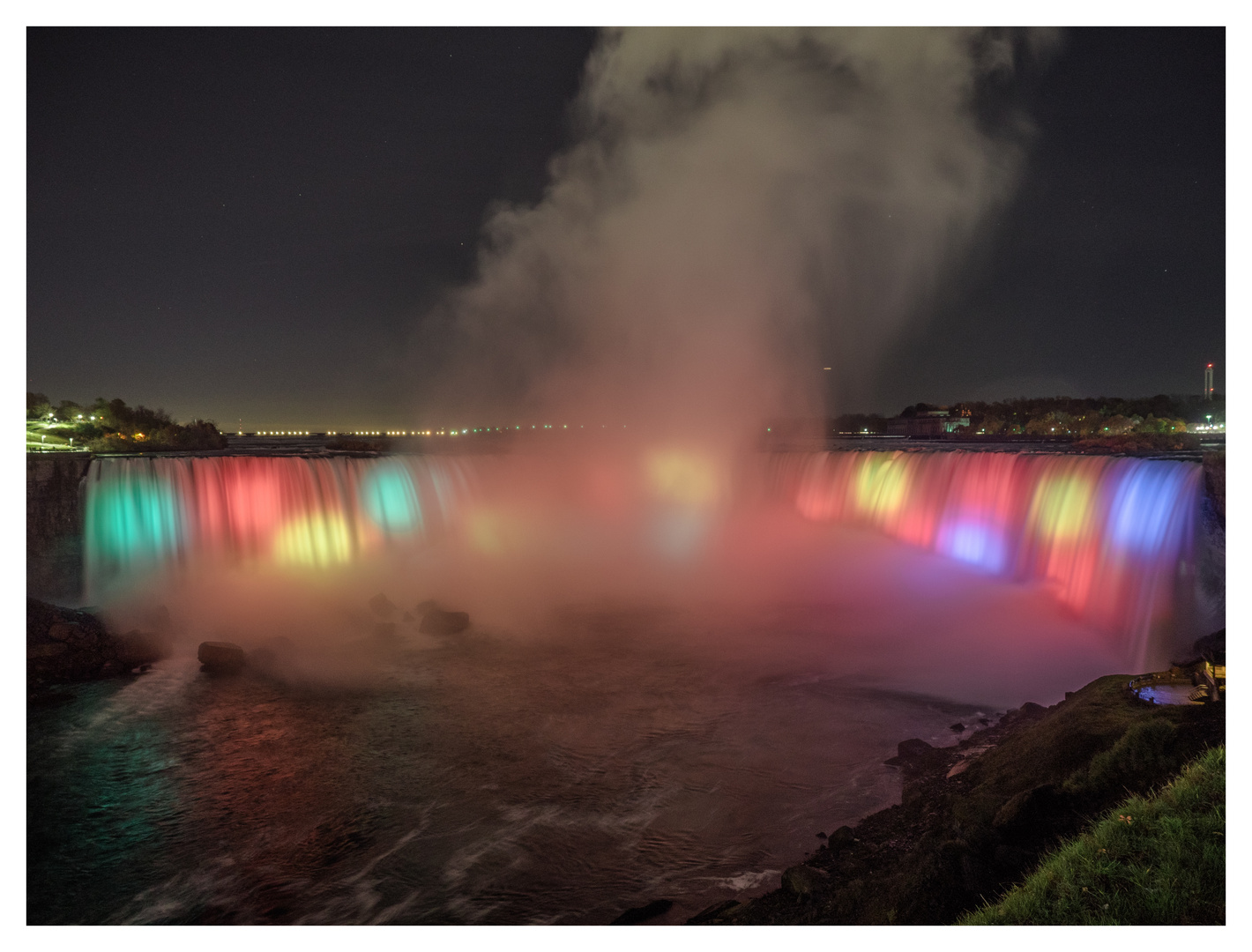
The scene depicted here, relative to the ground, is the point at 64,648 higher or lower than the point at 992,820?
lower

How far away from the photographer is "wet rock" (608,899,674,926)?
5438 mm

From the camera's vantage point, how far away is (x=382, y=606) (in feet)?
50.8

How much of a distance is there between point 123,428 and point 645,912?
91.8ft

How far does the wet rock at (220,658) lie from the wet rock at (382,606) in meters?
3.56

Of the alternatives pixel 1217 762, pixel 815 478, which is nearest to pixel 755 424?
pixel 815 478

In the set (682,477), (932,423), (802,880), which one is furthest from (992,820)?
(932,423)

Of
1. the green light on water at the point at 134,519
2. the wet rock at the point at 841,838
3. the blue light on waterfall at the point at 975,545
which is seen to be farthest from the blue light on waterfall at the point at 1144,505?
the green light on water at the point at 134,519

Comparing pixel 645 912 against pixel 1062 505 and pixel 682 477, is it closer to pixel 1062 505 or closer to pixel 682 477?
pixel 1062 505

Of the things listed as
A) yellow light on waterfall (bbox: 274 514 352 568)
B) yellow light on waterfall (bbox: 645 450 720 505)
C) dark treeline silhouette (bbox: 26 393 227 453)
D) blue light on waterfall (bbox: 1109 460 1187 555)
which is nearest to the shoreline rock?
dark treeline silhouette (bbox: 26 393 227 453)

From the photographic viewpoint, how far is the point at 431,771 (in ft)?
26.9

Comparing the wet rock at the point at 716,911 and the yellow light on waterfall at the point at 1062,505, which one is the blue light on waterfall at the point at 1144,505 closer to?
the yellow light on waterfall at the point at 1062,505

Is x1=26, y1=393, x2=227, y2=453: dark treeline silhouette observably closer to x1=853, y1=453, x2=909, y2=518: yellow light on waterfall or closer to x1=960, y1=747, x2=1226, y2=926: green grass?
x1=960, y1=747, x2=1226, y2=926: green grass

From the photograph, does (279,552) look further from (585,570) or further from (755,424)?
(755,424)

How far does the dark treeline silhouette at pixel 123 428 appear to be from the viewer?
18531mm
